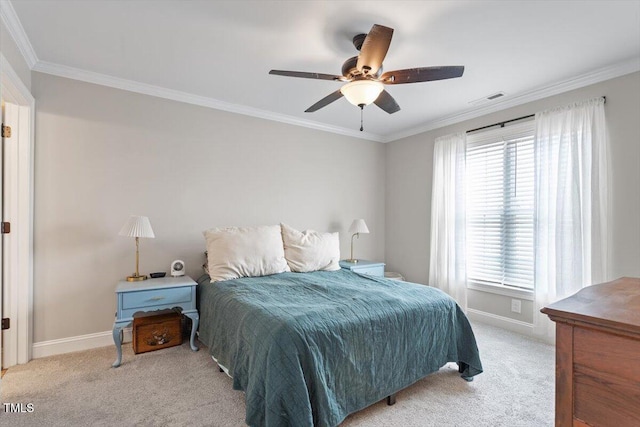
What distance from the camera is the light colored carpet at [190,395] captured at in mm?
1831

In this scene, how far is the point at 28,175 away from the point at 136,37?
1.43m

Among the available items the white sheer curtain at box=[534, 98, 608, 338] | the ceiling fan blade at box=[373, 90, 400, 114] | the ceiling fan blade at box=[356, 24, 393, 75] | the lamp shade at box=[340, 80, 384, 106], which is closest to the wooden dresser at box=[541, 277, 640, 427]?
the ceiling fan blade at box=[356, 24, 393, 75]

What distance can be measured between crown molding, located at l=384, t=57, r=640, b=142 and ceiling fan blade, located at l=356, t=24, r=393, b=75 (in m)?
2.14

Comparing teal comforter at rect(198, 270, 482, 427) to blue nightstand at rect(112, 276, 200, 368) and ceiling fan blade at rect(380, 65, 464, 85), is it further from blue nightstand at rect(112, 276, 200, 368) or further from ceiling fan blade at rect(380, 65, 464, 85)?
ceiling fan blade at rect(380, 65, 464, 85)

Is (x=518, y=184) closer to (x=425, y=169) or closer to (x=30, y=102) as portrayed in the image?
(x=425, y=169)

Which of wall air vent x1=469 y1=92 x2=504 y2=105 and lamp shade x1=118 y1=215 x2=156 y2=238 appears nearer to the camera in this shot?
lamp shade x1=118 y1=215 x2=156 y2=238

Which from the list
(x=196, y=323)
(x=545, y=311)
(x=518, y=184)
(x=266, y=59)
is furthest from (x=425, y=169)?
(x=545, y=311)

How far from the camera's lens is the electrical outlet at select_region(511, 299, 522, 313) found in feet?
10.7

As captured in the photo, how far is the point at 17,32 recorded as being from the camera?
2.15m

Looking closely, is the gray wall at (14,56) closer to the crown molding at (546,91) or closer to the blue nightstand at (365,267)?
the blue nightstand at (365,267)

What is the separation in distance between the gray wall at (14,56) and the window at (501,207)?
4241 millimetres

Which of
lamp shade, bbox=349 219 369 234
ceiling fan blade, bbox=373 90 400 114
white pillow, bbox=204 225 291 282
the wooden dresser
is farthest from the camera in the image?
lamp shade, bbox=349 219 369 234

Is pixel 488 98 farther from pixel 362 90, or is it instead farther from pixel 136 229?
pixel 136 229

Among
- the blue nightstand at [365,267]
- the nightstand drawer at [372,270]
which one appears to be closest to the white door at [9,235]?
the blue nightstand at [365,267]
